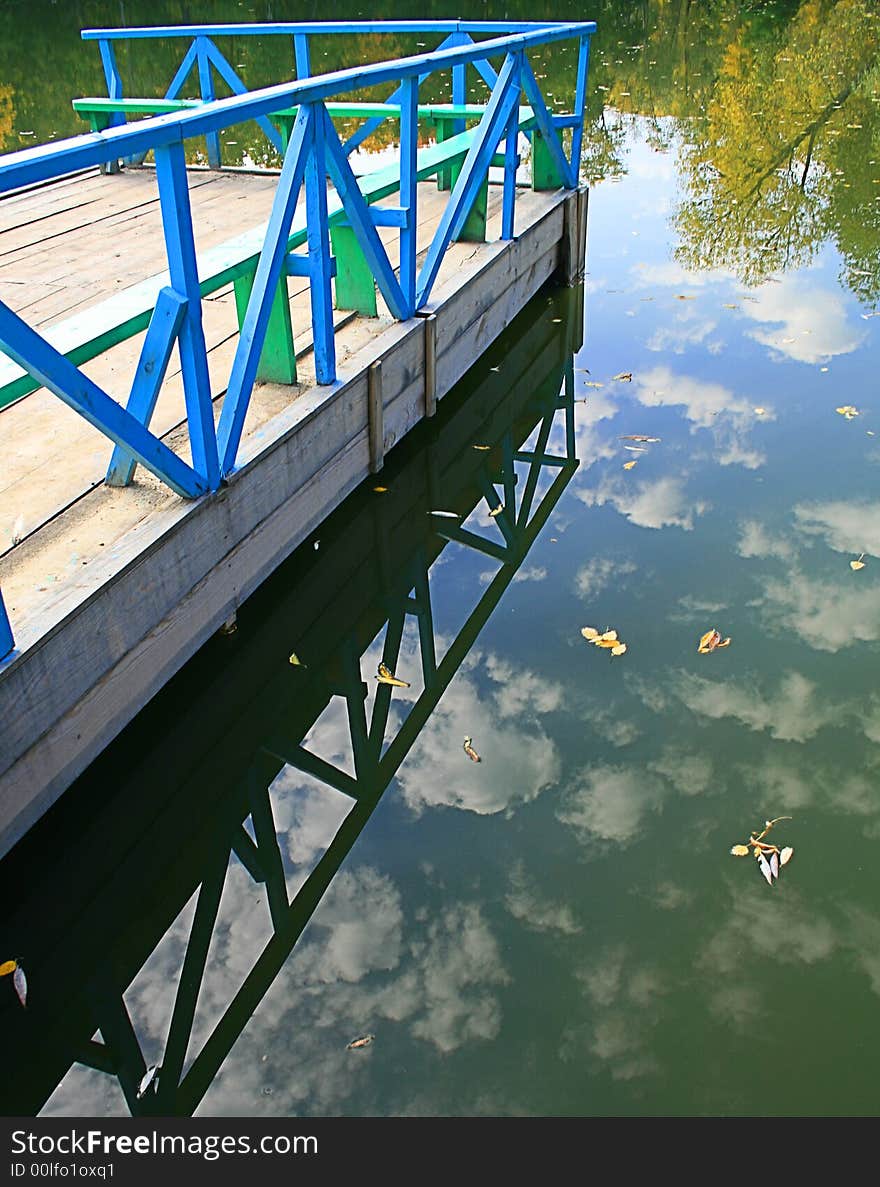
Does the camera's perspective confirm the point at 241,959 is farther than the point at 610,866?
No

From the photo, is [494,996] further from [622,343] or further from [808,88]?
[808,88]

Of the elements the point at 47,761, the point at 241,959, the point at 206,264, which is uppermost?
the point at 206,264

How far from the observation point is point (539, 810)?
359 cm

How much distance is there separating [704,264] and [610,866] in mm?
7245

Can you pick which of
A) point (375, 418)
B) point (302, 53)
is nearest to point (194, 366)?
point (375, 418)

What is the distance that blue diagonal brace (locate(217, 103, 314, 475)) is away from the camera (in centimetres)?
374

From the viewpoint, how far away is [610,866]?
132 inches

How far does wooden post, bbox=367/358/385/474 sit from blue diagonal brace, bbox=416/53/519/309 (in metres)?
0.73

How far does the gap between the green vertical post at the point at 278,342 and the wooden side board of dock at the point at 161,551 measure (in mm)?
60

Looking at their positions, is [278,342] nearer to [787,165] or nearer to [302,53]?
[302,53]

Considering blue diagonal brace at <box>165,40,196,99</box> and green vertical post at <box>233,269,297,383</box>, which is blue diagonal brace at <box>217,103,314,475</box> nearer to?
green vertical post at <box>233,269,297,383</box>

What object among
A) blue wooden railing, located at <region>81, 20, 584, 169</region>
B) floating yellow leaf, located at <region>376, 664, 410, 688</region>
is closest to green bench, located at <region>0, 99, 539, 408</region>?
blue wooden railing, located at <region>81, 20, 584, 169</region>

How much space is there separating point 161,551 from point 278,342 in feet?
4.59
